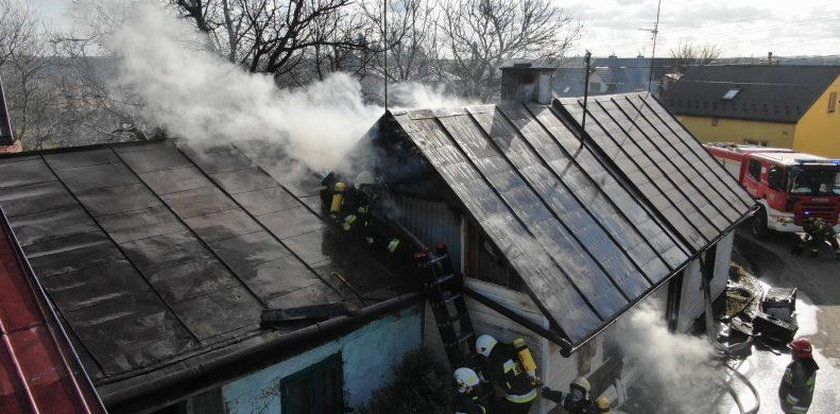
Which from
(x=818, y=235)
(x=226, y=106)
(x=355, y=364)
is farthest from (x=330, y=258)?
(x=818, y=235)

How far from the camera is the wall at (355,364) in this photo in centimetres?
536

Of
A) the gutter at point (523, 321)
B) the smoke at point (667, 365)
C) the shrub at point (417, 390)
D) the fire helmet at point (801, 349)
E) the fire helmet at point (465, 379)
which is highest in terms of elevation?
the gutter at point (523, 321)

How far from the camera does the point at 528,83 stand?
1068 cm

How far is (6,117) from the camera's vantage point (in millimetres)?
Result: 3660

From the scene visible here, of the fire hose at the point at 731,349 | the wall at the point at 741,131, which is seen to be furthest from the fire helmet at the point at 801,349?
the wall at the point at 741,131

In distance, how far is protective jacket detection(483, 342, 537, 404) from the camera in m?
→ 6.16

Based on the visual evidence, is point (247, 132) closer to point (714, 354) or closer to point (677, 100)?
point (714, 354)

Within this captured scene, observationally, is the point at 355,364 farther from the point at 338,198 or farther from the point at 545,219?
the point at 545,219

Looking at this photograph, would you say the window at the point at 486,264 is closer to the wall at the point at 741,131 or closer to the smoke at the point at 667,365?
the smoke at the point at 667,365

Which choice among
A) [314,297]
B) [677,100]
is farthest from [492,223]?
[677,100]

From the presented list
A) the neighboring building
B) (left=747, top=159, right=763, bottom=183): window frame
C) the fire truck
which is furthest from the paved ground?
the neighboring building

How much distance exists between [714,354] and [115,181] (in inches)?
404

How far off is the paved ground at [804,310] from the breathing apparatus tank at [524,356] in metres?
4.45

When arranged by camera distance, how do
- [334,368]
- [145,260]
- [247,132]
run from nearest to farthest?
1. [145,260]
2. [334,368]
3. [247,132]
